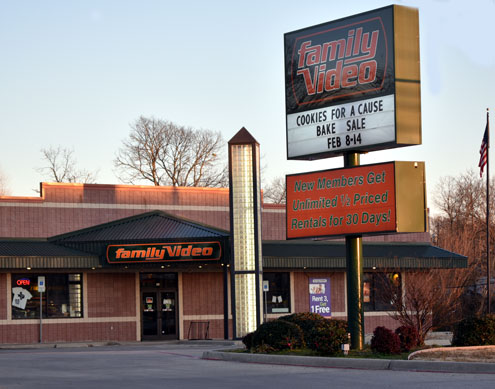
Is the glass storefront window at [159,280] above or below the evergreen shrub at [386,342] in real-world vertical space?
above

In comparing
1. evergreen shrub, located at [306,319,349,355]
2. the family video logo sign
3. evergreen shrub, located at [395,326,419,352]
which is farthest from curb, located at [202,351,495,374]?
the family video logo sign

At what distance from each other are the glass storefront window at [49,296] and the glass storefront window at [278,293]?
868 cm

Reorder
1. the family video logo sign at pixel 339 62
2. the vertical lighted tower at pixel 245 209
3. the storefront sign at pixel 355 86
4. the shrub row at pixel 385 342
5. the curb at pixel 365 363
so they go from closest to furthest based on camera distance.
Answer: the curb at pixel 365 363, the shrub row at pixel 385 342, the storefront sign at pixel 355 86, the family video logo sign at pixel 339 62, the vertical lighted tower at pixel 245 209

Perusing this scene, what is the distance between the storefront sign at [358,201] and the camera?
69.6 feet

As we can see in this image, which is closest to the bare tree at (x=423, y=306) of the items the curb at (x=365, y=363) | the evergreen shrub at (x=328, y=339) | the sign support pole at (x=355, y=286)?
the sign support pole at (x=355, y=286)

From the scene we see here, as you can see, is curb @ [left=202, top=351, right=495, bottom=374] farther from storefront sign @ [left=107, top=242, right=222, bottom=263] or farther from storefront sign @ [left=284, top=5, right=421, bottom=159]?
storefront sign @ [left=107, top=242, right=222, bottom=263]

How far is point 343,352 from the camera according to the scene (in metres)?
21.4

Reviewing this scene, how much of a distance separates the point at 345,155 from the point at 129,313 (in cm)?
1842

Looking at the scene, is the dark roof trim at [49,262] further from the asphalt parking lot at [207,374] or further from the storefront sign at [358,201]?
the storefront sign at [358,201]

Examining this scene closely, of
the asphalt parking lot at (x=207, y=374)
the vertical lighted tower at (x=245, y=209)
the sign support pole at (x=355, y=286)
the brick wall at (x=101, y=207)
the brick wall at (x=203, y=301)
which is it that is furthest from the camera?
the brick wall at (x=203, y=301)

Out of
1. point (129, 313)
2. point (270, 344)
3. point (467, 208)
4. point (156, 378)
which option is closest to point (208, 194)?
point (129, 313)

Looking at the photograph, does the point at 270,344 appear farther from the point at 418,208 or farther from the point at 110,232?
the point at 110,232

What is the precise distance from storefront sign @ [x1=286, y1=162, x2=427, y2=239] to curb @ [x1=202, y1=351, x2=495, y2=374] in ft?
11.0

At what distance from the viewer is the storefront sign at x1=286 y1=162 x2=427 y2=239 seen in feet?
69.6
